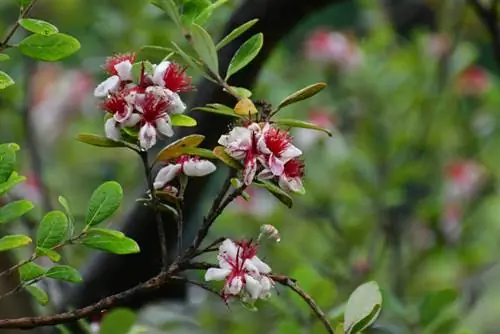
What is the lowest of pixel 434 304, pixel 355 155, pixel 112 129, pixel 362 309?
pixel 355 155

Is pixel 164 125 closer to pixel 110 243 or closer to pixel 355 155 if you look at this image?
pixel 110 243

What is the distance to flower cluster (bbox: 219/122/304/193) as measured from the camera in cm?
49

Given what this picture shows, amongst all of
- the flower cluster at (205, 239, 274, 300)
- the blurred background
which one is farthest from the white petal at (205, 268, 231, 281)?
the blurred background

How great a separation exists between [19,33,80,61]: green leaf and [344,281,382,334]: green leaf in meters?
0.22

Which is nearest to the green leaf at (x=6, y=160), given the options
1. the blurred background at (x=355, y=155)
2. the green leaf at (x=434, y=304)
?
the green leaf at (x=434, y=304)

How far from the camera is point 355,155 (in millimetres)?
1487

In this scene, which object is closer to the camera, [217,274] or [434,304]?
[217,274]

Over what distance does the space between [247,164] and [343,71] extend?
3.67 ft

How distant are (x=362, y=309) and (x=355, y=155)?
0.93 metres

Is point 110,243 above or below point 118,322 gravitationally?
above

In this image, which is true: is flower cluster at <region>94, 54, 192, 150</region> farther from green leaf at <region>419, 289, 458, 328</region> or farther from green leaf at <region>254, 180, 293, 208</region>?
green leaf at <region>419, 289, 458, 328</region>

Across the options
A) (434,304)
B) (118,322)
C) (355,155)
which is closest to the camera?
(118,322)

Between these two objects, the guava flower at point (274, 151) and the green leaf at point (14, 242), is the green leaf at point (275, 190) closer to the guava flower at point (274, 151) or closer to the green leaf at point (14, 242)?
the guava flower at point (274, 151)

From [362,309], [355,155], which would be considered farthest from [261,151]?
[355,155]
